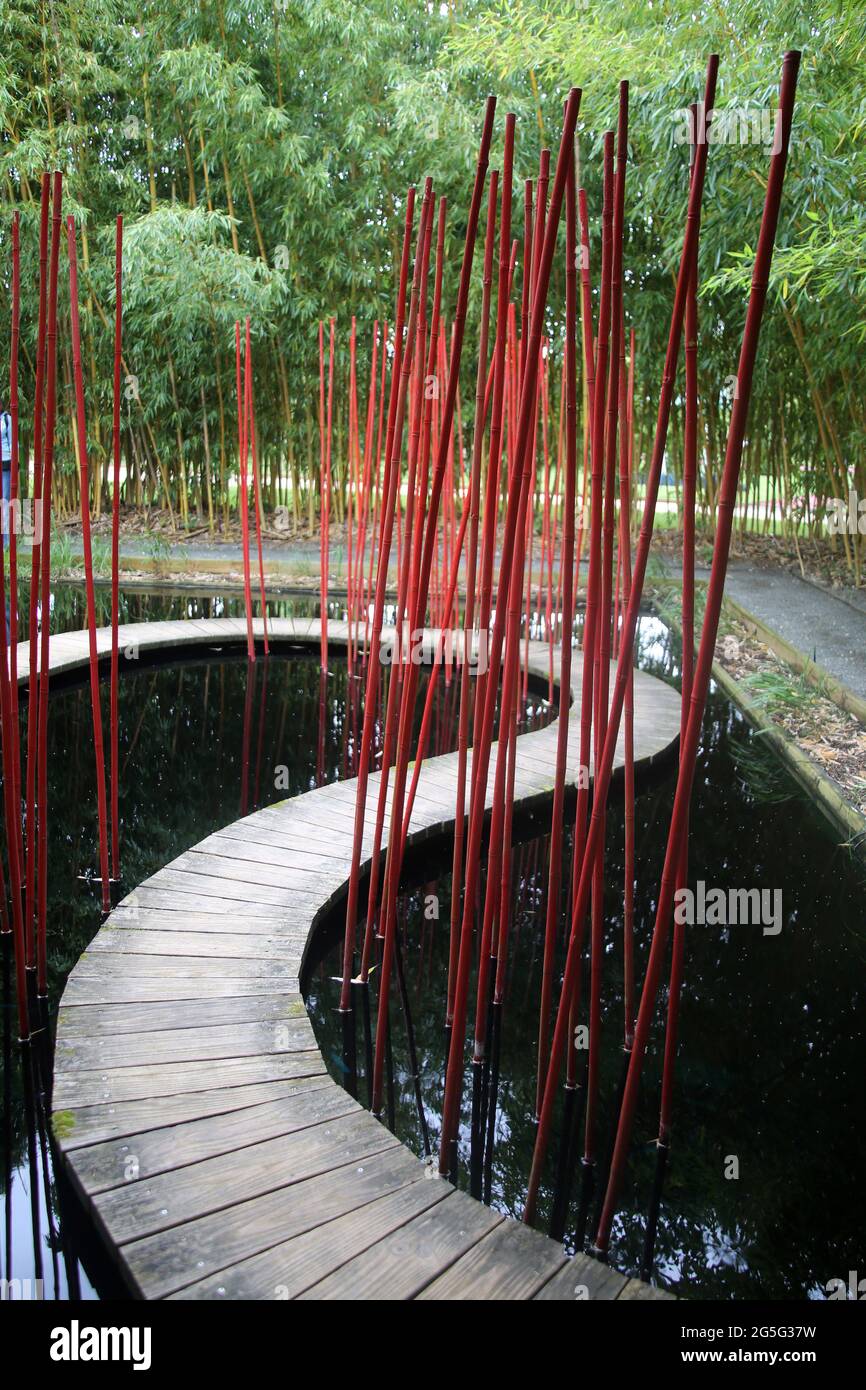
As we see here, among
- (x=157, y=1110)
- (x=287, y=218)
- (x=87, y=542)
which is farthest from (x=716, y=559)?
(x=287, y=218)

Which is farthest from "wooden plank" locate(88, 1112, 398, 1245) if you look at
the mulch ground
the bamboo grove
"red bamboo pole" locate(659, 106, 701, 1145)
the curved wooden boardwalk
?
the bamboo grove

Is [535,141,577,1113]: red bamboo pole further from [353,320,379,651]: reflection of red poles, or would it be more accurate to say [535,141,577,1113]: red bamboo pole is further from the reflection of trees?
[353,320,379,651]: reflection of red poles

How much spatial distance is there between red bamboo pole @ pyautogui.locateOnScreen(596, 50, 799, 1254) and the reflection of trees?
14 cm

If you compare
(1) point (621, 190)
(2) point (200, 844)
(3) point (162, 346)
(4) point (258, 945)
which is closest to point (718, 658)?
(2) point (200, 844)

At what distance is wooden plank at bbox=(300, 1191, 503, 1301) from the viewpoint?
0.90m

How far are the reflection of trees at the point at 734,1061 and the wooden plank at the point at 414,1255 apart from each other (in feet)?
0.57

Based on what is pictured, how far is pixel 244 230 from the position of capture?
19.6ft

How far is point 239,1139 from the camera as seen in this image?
111cm

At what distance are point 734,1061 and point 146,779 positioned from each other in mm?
1578

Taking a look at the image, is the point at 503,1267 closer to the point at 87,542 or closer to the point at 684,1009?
the point at 684,1009

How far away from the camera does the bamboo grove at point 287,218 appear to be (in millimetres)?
4965
